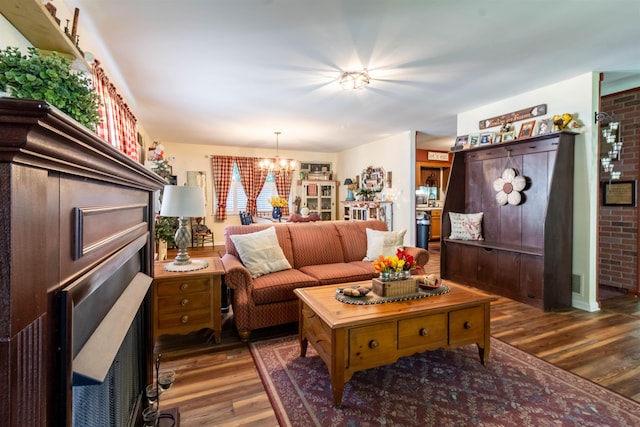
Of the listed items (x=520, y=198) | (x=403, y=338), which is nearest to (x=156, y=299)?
(x=403, y=338)

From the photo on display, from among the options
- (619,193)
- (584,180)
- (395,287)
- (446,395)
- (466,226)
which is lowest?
(446,395)

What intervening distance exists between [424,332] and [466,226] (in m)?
2.83

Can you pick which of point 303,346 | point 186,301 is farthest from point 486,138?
point 186,301

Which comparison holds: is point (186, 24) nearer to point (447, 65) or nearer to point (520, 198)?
point (447, 65)

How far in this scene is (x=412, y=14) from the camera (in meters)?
2.20

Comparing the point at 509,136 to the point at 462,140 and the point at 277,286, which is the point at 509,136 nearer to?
the point at 462,140

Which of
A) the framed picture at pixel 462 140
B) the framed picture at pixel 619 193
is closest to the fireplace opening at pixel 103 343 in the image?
the framed picture at pixel 462 140

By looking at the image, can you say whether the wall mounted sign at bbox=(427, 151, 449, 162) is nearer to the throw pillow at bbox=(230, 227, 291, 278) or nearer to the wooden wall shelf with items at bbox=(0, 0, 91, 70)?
the throw pillow at bbox=(230, 227, 291, 278)

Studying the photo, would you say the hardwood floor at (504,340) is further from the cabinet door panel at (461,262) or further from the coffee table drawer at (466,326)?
the cabinet door panel at (461,262)

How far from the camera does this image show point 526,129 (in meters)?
3.80

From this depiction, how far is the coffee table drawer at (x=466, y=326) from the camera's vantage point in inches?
83.0

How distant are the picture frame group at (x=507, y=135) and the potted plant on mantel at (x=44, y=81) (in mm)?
4139

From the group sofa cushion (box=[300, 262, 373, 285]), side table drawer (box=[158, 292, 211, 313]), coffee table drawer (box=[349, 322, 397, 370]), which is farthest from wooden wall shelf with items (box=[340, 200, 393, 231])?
coffee table drawer (box=[349, 322, 397, 370])

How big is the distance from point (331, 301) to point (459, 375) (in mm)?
997
